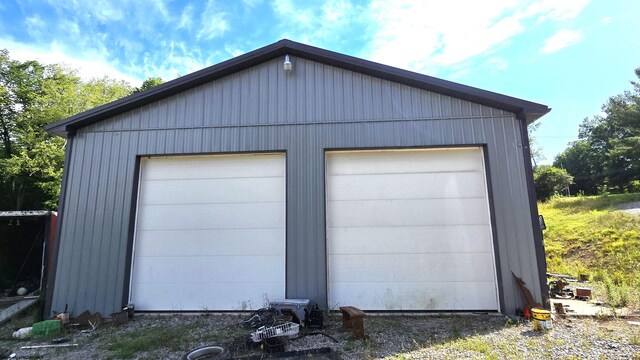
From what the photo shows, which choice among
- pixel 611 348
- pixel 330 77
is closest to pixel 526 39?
pixel 330 77

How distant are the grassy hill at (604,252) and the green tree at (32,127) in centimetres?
2058

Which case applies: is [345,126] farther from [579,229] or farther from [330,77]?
[579,229]

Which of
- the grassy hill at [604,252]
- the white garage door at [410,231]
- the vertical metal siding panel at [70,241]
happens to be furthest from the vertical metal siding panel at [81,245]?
the grassy hill at [604,252]

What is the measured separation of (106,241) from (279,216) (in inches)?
118

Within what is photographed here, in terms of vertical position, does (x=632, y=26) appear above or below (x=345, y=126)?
above

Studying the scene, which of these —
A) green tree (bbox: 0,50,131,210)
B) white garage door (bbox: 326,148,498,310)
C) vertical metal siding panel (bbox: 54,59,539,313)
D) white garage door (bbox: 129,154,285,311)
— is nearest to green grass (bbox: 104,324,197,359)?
white garage door (bbox: 129,154,285,311)

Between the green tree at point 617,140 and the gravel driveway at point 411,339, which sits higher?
the green tree at point 617,140

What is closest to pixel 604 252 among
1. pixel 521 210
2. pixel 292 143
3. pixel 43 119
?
pixel 521 210

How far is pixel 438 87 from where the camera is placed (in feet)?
17.7

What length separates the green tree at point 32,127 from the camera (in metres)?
14.9

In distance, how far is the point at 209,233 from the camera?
552 cm

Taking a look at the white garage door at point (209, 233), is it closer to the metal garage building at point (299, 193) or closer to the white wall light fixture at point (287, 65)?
the metal garage building at point (299, 193)

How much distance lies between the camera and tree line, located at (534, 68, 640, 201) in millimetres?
20844

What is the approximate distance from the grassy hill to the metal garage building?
7.95ft
